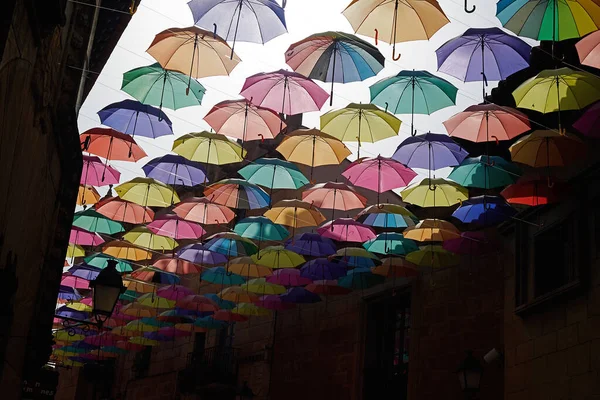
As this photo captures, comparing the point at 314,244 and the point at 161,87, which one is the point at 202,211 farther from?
the point at 161,87

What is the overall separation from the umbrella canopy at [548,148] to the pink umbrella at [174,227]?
706cm

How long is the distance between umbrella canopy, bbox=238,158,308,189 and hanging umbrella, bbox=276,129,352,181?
1.04 meters

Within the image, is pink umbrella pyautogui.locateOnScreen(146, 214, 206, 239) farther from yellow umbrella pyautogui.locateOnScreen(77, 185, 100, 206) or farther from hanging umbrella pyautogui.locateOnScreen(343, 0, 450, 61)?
hanging umbrella pyautogui.locateOnScreen(343, 0, 450, 61)

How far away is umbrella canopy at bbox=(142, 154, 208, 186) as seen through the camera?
43.9 ft

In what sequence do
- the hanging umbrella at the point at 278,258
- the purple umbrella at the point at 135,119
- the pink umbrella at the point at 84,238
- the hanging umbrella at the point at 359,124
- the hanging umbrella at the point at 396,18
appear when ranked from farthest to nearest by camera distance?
the hanging umbrella at the point at 278,258 < the pink umbrella at the point at 84,238 < the purple umbrella at the point at 135,119 < the hanging umbrella at the point at 359,124 < the hanging umbrella at the point at 396,18

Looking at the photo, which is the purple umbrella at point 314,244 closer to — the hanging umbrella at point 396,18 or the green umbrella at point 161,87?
the green umbrella at point 161,87

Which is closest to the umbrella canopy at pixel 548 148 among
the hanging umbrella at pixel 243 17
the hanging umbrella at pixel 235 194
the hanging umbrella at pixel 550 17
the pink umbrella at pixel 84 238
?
the hanging umbrella at pixel 550 17

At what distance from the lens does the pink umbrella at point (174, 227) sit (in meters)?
15.1

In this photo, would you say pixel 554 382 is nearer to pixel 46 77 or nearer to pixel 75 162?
pixel 75 162

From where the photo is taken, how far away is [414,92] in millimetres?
10602

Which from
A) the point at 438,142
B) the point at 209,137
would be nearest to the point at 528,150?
the point at 438,142

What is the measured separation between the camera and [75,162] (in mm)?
9414

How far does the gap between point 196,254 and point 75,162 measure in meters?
7.53

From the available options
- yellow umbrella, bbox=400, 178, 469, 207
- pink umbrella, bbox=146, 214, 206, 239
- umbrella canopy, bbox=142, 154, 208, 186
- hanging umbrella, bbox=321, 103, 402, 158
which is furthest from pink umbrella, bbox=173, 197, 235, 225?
hanging umbrella, bbox=321, 103, 402, 158
